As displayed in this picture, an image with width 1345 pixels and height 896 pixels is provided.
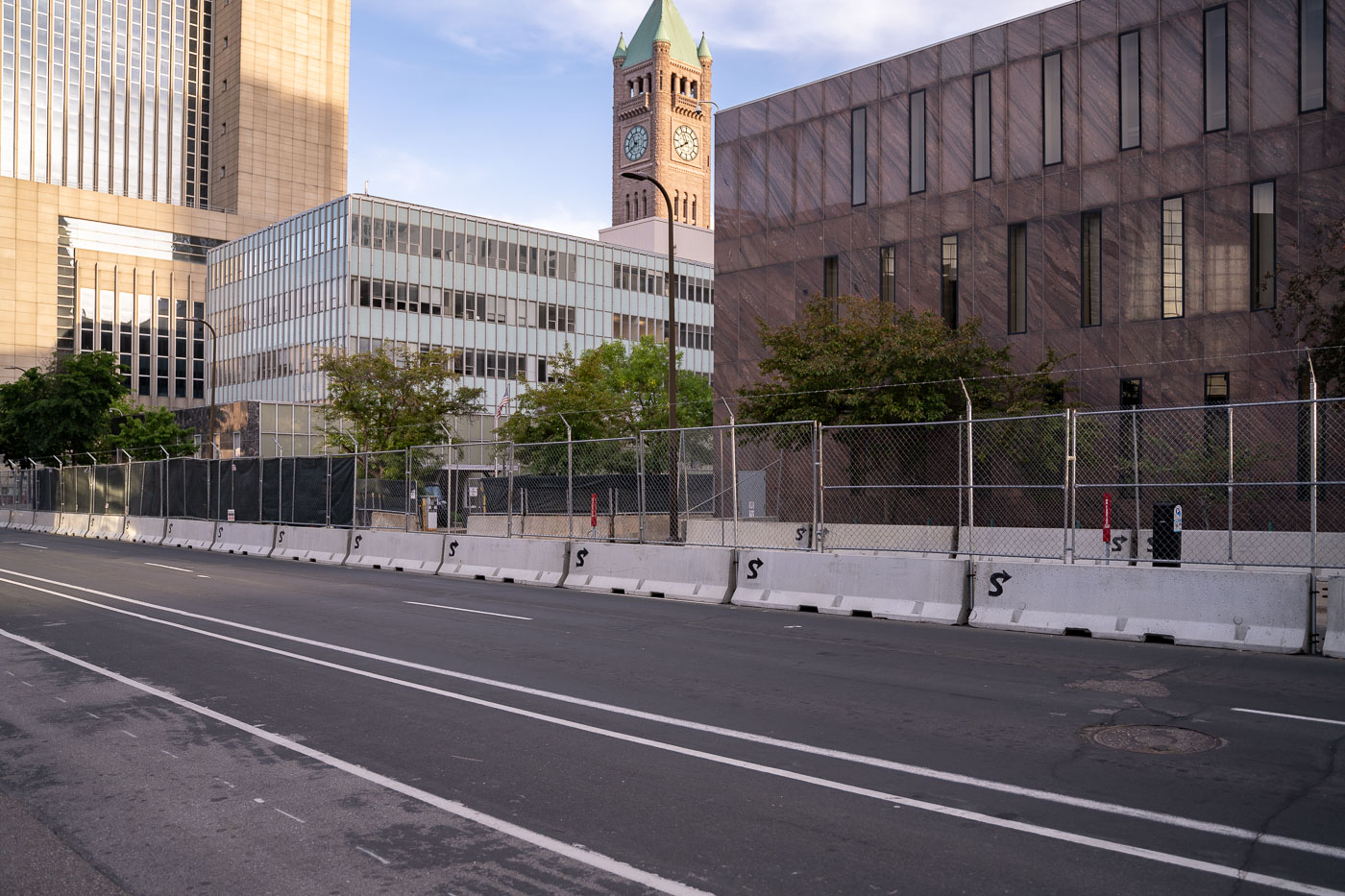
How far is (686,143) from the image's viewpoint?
144 metres

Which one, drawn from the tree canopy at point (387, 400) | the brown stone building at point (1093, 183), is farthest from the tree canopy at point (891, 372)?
the tree canopy at point (387, 400)

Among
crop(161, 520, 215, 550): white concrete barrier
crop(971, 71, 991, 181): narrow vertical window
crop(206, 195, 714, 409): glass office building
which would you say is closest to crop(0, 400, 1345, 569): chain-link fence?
crop(161, 520, 215, 550): white concrete barrier

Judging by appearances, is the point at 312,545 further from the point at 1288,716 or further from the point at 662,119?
the point at 662,119

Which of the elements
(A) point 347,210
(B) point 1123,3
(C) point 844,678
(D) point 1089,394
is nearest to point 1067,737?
(C) point 844,678

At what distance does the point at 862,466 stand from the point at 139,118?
119 m

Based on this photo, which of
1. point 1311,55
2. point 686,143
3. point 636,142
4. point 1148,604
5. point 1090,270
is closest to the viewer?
point 1148,604

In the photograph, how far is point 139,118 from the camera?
125500 millimetres

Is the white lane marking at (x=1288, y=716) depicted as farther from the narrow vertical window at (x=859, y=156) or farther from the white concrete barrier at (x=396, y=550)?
the narrow vertical window at (x=859, y=156)

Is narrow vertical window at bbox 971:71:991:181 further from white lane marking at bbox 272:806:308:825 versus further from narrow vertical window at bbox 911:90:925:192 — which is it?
white lane marking at bbox 272:806:308:825

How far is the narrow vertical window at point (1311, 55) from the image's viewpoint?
92.0 feet

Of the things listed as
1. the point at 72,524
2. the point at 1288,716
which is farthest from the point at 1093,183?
the point at 72,524

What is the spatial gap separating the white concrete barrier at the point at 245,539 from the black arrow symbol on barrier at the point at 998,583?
22363 mm

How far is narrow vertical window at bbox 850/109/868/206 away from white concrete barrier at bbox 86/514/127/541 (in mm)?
28695

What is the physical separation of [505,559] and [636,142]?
12921 centimetres
